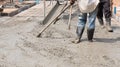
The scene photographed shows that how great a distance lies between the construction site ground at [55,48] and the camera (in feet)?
19.7

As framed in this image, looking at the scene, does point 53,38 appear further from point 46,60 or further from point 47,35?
point 46,60

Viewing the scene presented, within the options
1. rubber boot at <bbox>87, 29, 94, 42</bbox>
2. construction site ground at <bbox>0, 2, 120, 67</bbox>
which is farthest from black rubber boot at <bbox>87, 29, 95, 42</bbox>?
construction site ground at <bbox>0, 2, 120, 67</bbox>

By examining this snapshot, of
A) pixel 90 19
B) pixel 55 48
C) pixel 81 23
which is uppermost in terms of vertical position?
pixel 90 19

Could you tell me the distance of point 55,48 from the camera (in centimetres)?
709

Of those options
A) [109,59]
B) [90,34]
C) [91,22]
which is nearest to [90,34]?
[90,34]

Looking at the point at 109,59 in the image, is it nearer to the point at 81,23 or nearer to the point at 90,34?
the point at 90,34

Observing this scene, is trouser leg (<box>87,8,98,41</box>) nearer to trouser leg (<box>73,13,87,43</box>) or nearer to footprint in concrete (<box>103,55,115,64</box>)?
trouser leg (<box>73,13,87,43</box>)

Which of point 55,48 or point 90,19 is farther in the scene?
point 90,19

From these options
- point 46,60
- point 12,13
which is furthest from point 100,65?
point 12,13

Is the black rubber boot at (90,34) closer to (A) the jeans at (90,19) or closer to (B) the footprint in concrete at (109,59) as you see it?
(A) the jeans at (90,19)

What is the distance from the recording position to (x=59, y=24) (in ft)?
33.9

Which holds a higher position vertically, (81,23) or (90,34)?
(81,23)

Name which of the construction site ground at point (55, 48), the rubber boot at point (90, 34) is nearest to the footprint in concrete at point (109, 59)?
the construction site ground at point (55, 48)

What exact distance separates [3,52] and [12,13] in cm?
681
